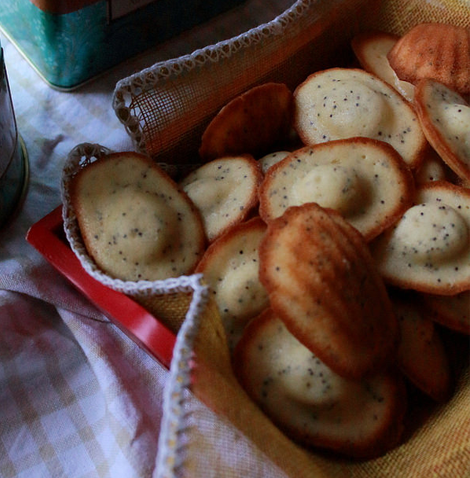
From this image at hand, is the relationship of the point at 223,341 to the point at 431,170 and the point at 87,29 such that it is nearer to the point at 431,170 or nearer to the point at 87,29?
the point at 431,170


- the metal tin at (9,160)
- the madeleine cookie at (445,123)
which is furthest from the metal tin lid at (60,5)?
the madeleine cookie at (445,123)

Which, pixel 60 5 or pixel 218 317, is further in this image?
pixel 60 5

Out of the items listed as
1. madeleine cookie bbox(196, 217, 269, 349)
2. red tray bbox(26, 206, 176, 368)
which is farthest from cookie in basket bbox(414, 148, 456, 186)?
red tray bbox(26, 206, 176, 368)

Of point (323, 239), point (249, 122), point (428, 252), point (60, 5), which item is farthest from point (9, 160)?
point (428, 252)

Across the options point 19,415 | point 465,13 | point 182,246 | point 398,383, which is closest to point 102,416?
point 19,415

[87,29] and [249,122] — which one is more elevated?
[87,29]

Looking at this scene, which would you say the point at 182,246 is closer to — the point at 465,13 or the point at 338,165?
the point at 338,165
